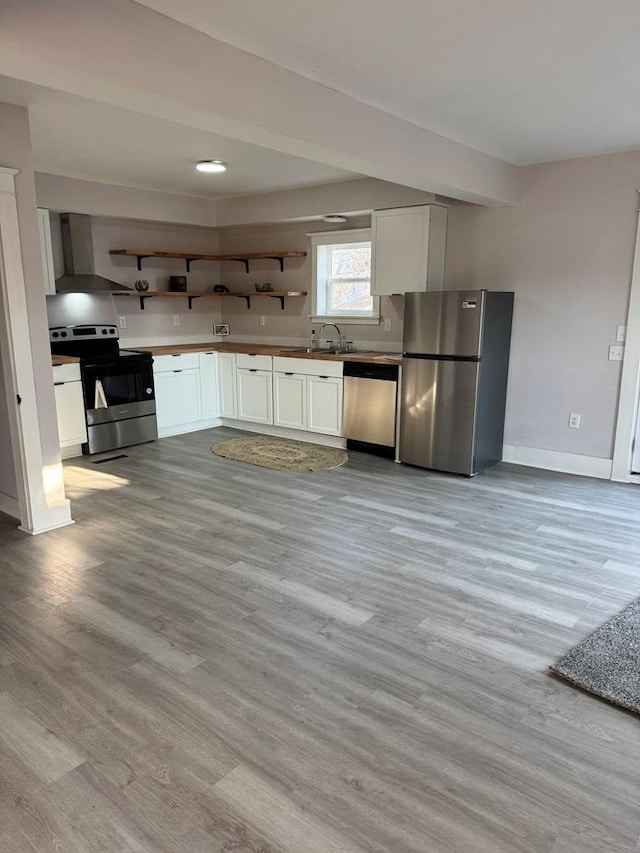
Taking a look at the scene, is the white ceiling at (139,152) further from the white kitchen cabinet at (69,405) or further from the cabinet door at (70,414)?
the cabinet door at (70,414)

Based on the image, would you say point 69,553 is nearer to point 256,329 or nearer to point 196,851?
point 196,851

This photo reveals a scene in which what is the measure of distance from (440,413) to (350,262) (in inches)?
84.5

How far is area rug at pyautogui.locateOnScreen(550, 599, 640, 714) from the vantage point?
219cm

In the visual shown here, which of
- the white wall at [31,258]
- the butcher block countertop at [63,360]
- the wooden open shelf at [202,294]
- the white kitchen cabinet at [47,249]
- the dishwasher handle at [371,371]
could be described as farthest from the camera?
the wooden open shelf at [202,294]

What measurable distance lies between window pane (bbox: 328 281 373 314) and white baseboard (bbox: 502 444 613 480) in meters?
2.02

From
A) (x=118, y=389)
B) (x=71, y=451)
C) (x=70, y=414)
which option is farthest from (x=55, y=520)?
(x=118, y=389)

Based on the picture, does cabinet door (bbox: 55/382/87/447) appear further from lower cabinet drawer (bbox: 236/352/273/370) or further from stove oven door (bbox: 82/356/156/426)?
lower cabinet drawer (bbox: 236/352/273/370)

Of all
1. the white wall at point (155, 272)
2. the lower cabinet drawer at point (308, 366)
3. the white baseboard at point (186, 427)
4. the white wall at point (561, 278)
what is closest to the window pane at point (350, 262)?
the white wall at point (561, 278)

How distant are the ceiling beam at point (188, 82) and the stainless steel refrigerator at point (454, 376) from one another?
1.31 meters

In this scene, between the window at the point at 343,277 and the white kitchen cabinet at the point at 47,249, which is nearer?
the white kitchen cabinet at the point at 47,249

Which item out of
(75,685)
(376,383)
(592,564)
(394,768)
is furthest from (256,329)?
(394,768)

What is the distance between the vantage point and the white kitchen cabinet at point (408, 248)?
5.11 meters

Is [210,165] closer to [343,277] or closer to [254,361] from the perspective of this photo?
[343,277]

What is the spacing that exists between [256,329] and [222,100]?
4506 millimetres
